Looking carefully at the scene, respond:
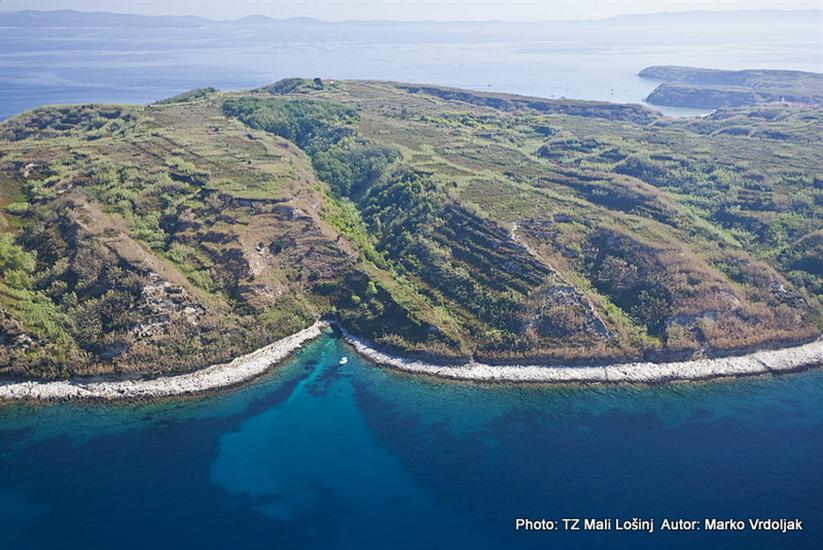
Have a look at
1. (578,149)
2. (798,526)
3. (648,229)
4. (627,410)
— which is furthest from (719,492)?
(578,149)

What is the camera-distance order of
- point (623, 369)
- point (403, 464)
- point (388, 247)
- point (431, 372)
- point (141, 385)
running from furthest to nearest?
point (388, 247) < point (623, 369) < point (431, 372) < point (141, 385) < point (403, 464)

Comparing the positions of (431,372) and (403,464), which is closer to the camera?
(403,464)

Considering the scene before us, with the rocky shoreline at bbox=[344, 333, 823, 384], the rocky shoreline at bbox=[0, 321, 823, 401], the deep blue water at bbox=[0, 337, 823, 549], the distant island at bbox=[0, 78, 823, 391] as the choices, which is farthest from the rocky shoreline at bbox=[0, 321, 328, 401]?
the rocky shoreline at bbox=[344, 333, 823, 384]

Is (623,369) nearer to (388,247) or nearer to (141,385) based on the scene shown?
(388,247)

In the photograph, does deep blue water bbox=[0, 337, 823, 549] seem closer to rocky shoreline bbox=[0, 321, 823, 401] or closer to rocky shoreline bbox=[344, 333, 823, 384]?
rocky shoreline bbox=[0, 321, 823, 401]

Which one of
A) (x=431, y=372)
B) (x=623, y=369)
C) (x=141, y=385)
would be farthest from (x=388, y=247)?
(x=141, y=385)

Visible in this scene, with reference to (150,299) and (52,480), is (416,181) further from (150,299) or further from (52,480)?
(52,480)
